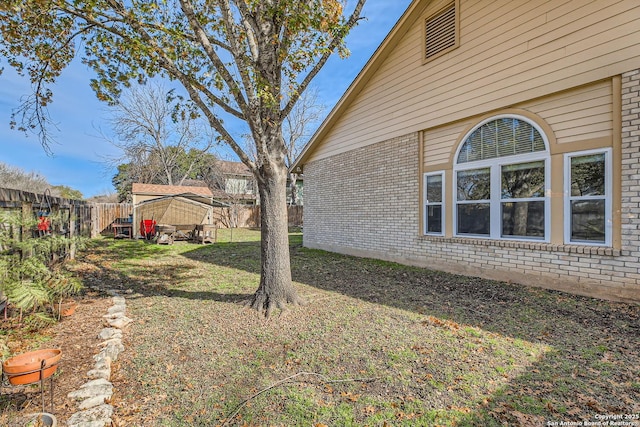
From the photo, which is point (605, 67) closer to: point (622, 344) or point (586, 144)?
point (586, 144)

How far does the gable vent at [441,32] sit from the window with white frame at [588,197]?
12.6 feet

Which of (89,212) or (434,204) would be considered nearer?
(434,204)

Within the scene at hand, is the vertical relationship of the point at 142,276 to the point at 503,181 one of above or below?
below

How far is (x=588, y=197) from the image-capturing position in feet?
16.9

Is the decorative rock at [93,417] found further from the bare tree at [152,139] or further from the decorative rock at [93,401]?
the bare tree at [152,139]

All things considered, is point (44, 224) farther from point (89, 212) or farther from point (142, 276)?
point (89, 212)

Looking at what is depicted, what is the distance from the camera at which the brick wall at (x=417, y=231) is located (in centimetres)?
467

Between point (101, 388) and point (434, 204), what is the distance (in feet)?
23.4

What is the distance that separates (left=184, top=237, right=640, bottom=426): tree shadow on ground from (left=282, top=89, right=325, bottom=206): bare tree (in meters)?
18.6

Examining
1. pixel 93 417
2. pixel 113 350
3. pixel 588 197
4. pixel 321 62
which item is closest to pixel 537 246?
pixel 588 197

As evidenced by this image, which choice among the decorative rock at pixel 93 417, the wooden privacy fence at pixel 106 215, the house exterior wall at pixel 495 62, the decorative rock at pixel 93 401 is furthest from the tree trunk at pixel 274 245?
the wooden privacy fence at pixel 106 215

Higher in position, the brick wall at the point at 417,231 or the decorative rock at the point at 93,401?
the brick wall at the point at 417,231

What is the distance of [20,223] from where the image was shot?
13.5ft

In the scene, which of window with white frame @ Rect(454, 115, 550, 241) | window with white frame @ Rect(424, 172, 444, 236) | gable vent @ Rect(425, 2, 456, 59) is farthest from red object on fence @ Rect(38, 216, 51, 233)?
gable vent @ Rect(425, 2, 456, 59)
